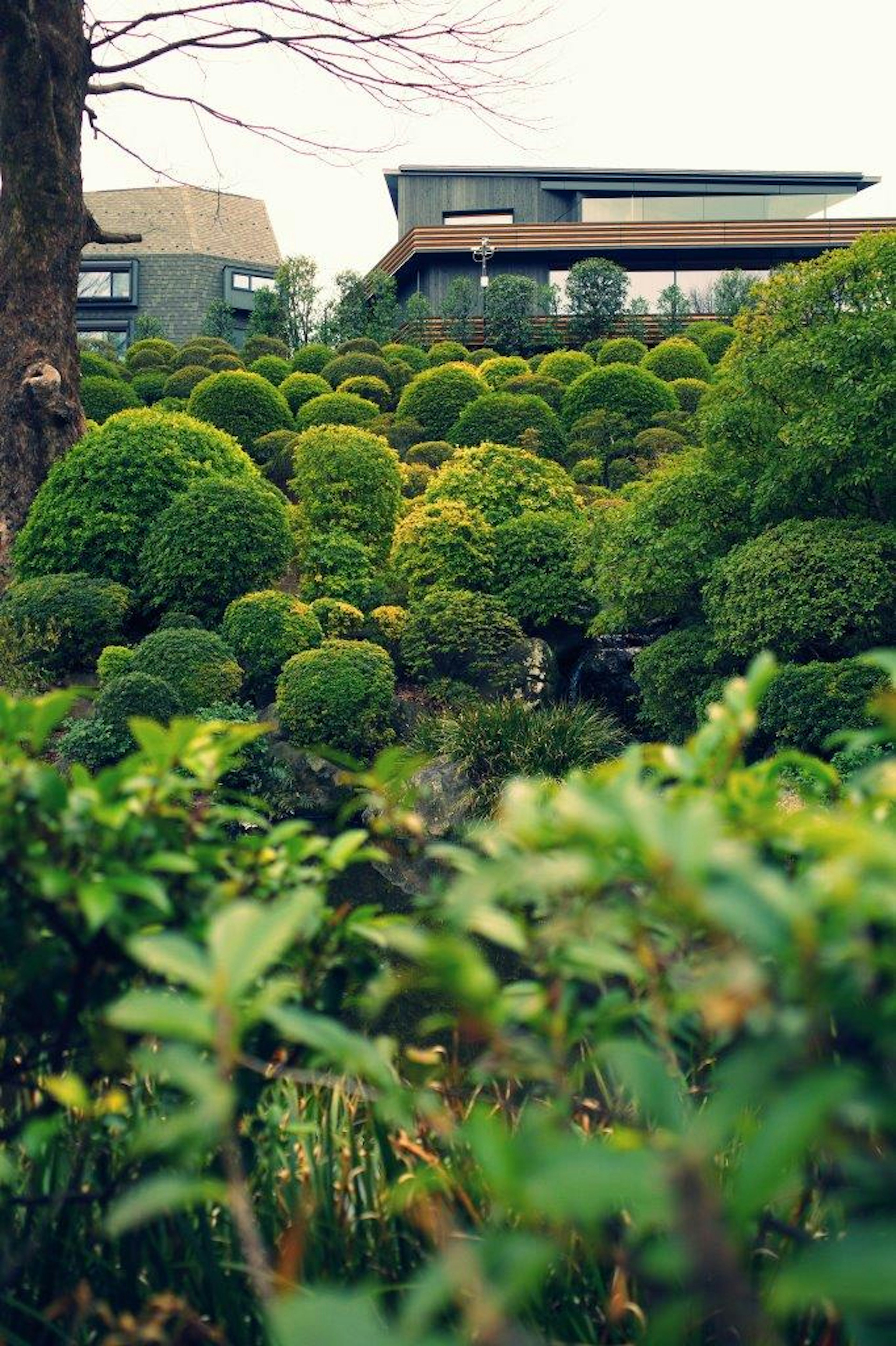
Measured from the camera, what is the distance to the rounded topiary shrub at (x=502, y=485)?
12.6 metres

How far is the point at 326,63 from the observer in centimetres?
1404

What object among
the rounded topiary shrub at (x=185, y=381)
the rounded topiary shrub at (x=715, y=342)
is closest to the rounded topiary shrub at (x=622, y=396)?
the rounded topiary shrub at (x=715, y=342)

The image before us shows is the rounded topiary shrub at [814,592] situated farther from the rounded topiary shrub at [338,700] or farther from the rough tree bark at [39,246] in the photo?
the rough tree bark at [39,246]

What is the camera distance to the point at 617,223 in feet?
112

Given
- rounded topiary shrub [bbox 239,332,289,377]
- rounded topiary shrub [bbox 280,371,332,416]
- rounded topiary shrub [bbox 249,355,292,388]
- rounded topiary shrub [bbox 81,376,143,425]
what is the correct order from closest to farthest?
rounded topiary shrub [bbox 81,376,143,425] < rounded topiary shrub [bbox 280,371,332,416] < rounded topiary shrub [bbox 249,355,292,388] < rounded topiary shrub [bbox 239,332,289,377]

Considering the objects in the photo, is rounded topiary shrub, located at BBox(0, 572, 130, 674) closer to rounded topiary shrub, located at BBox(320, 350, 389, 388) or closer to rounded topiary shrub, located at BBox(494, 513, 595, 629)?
rounded topiary shrub, located at BBox(494, 513, 595, 629)

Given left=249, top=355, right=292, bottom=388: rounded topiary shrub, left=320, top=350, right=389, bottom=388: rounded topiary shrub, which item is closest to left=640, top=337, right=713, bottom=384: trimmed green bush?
left=320, top=350, right=389, bottom=388: rounded topiary shrub

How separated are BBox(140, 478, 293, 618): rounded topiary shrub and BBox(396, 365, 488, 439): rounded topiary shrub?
8120 mm

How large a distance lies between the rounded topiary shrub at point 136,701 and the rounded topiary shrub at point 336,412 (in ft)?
30.1

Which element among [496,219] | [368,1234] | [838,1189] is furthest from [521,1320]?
[496,219]

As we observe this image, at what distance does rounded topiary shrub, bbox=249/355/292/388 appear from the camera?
23.0 meters

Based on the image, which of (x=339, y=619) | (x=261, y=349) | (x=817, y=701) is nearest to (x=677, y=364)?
(x=261, y=349)

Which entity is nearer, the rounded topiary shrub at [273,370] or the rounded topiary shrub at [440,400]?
the rounded topiary shrub at [440,400]

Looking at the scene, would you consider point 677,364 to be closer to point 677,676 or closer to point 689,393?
point 689,393
